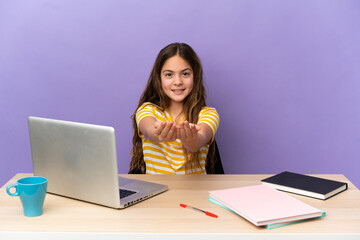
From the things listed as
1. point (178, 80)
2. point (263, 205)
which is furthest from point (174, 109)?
point (263, 205)

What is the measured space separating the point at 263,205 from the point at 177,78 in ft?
3.29

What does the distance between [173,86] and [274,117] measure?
0.81 m

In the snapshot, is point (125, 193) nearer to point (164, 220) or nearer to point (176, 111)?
point (164, 220)

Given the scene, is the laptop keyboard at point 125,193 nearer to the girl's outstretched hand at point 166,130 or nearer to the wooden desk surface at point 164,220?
the wooden desk surface at point 164,220

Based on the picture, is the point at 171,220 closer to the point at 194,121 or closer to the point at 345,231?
the point at 345,231

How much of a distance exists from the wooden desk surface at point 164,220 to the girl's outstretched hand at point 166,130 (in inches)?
7.9

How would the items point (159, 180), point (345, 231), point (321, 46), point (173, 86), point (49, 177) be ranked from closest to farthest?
point (345, 231) → point (49, 177) → point (159, 180) → point (173, 86) → point (321, 46)

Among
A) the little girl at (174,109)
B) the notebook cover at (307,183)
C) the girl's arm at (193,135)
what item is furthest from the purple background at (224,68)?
the notebook cover at (307,183)

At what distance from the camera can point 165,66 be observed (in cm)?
205

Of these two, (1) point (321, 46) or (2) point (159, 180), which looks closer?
(2) point (159, 180)

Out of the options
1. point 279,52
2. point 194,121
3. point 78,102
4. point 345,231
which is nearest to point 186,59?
point 194,121

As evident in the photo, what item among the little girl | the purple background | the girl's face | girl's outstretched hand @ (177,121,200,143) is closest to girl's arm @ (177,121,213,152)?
girl's outstretched hand @ (177,121,200,143)

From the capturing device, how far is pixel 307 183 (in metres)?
1.41

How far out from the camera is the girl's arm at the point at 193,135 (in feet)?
4.54
